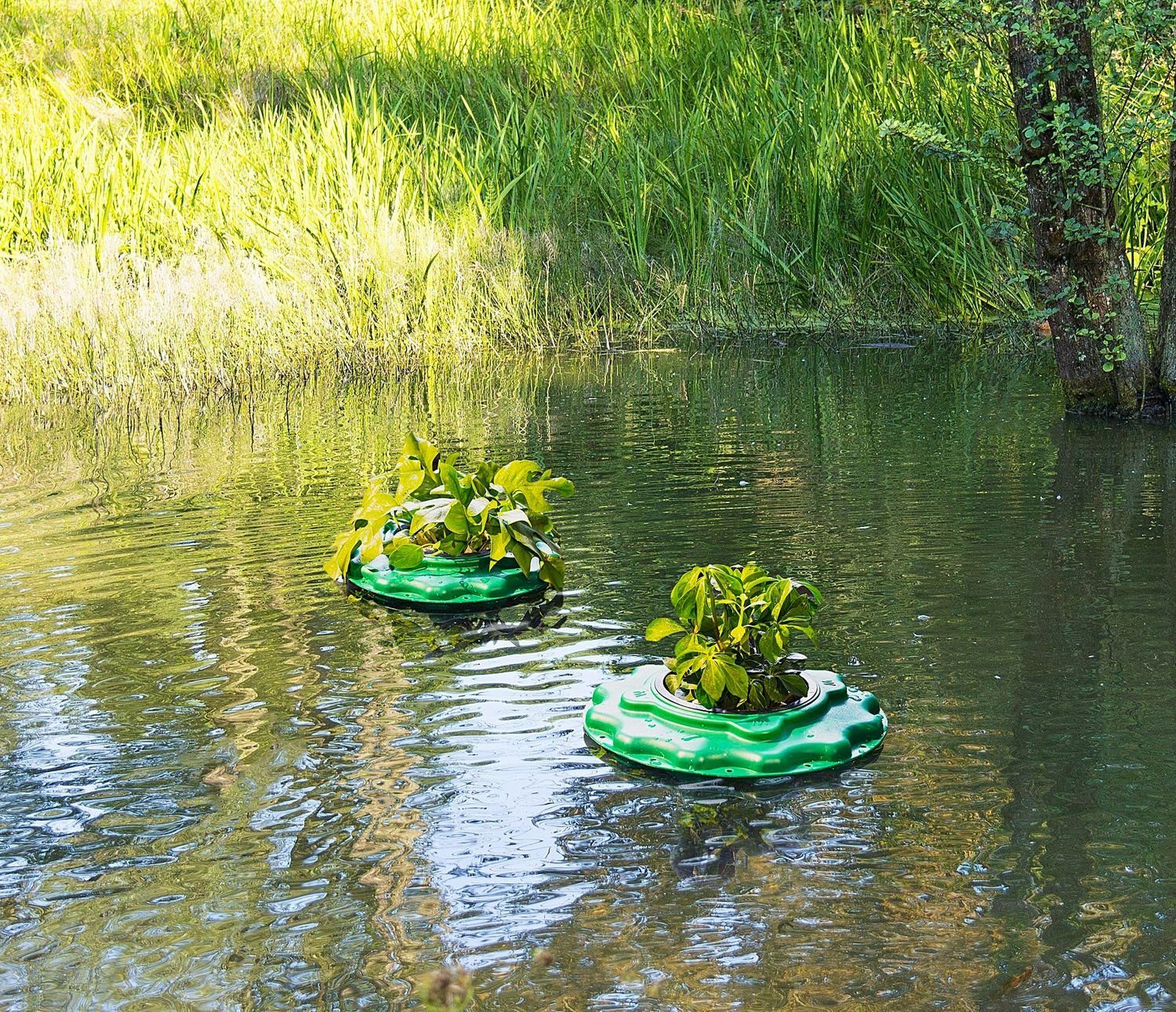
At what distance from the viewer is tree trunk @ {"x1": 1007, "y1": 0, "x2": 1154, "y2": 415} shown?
698 cm

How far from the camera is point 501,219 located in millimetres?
12156

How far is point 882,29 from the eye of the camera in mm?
15008

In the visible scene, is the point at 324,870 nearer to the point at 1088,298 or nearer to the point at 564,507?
the point at 564,507

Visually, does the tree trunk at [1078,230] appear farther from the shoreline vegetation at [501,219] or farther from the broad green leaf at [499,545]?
the broad green leaf at [499,545]

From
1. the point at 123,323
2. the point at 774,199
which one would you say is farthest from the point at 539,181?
the point at 123,323

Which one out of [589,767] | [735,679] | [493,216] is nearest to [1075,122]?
[735,679]

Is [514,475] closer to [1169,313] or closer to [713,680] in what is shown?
[713,680]

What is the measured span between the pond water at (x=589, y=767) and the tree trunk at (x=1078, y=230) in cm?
91

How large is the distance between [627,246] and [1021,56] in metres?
5.42

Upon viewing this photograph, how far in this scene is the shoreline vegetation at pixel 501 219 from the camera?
404 inches

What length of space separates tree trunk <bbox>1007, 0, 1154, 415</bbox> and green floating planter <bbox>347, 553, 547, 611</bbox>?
356 cm

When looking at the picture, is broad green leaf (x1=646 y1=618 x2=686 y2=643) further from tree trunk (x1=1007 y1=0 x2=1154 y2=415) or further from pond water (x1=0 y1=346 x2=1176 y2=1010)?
tree trunk (x1=1007 y1=0 x2=1154 y2=415)

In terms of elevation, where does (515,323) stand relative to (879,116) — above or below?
below

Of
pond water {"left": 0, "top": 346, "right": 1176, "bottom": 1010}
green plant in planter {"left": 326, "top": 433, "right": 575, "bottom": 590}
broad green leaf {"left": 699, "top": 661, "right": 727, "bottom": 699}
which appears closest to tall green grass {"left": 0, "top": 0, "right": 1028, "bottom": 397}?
pond water {"left": 0, "top": 346, "right": 1176, "bottom": 1010}
